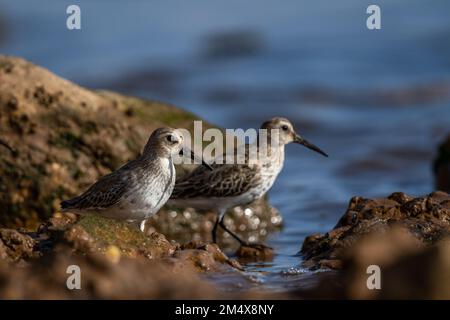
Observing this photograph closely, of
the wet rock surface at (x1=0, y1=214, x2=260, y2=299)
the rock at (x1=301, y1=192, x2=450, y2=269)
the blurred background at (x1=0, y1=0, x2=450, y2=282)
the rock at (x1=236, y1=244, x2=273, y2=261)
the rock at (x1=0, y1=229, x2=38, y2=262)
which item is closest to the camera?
the wet rock surface at (x1=0, y1=214, x2=260, y2=299)

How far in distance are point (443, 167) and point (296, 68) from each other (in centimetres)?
1040

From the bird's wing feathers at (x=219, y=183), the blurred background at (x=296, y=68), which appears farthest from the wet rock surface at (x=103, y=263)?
the blurred background at (x=296, y=68)

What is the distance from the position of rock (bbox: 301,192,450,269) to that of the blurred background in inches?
160

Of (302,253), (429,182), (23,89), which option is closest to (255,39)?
(429,182)

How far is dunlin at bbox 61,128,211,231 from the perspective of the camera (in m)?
9.05

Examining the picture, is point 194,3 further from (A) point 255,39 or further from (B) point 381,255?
(B) point 381,255

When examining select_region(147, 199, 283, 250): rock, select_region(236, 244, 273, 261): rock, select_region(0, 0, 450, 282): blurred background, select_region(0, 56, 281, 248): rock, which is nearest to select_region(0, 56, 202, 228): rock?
select_region(0, 56, 281, 248): rock

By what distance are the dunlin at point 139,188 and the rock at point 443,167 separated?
17.7 feet

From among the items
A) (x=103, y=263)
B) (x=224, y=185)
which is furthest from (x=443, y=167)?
(x=103, y=263)

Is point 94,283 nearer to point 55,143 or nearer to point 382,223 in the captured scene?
point 382,223

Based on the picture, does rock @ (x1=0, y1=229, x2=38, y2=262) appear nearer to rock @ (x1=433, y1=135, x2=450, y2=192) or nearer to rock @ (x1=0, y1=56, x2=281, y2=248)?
rock @ (x1=0, y1=56, x2=281, y2=248)

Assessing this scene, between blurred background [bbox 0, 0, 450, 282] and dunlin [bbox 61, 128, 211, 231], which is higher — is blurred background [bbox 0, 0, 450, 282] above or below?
above
